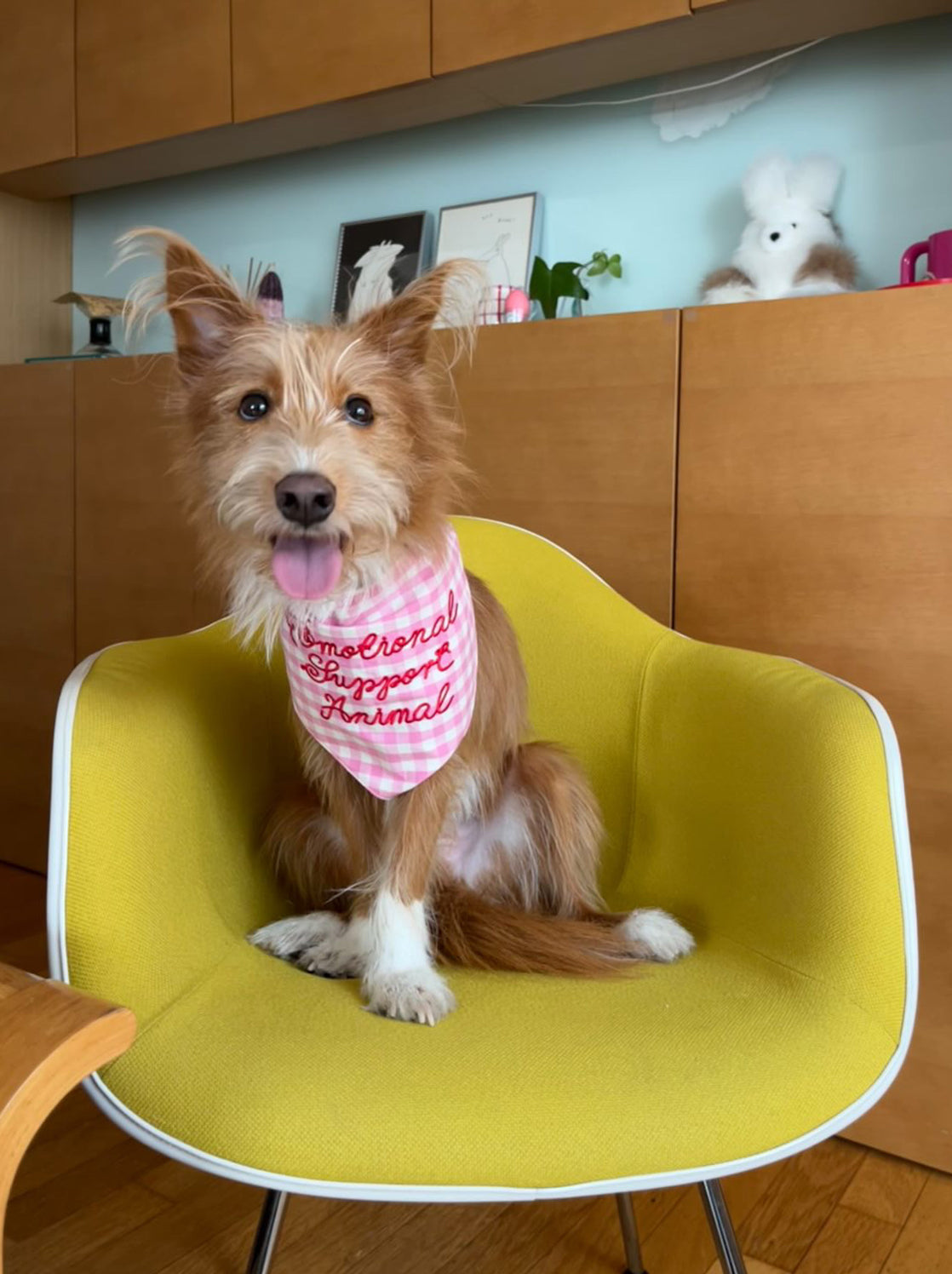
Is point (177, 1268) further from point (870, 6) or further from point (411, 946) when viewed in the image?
point (870, 6)

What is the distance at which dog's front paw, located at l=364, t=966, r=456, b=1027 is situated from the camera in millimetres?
1165

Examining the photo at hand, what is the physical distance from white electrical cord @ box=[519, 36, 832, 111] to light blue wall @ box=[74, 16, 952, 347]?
0.06 feet

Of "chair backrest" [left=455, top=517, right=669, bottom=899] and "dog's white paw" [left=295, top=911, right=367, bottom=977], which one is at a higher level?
"chair backrest" [left=455, top=517, right=669, bottom=899]

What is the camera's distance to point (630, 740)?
5.41 ft

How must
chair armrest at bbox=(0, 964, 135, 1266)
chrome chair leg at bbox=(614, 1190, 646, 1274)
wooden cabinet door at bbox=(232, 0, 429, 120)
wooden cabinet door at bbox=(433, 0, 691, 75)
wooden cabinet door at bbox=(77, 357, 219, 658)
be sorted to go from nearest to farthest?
chair armrest at bbox=(0, 964, 135, 1266) < chrome chair leg at bbox=(614, 1190, 646, 1274) < wooden cabinet door at bbox=(433, 0, 691, 75) < wooden cabinet door at bbox=(232, 0, 429, 120) < wooden cabinet door at bbox=(77, 357, 219, 658)

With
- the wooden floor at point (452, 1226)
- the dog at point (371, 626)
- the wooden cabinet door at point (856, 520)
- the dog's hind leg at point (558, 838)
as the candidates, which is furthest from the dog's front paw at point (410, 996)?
the wooden cabinet door at point (856, 520)

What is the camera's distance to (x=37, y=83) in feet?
10.1

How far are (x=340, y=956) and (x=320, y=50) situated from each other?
2137 mm

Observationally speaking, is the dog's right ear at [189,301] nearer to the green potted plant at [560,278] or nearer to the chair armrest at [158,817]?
the chair armrest at [158,817]

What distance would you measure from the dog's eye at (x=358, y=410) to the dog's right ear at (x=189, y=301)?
0.18 metres

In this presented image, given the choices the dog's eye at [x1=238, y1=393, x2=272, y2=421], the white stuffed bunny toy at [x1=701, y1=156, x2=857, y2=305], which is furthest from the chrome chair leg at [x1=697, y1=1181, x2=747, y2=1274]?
the white stuffed bunny toy at [x1=701, y1=156, x2=857, y2=305]

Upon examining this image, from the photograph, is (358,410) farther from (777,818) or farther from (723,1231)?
(723,1231)

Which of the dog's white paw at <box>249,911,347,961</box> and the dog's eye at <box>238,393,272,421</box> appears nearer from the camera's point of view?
the dog's eye at <box>238,393,272,421</box>

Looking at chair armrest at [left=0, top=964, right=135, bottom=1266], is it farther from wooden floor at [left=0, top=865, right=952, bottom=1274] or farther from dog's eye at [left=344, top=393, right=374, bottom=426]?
wooden floor at [left=0, top=865, right=952, bottom=1274]
